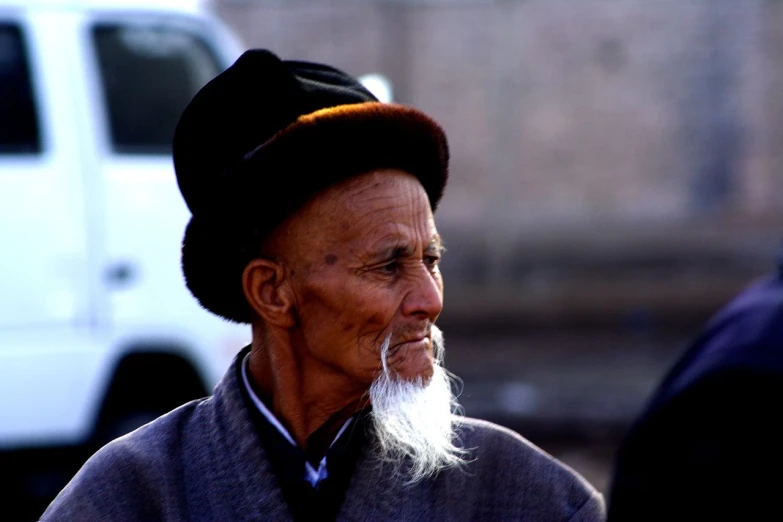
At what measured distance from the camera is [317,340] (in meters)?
2.03

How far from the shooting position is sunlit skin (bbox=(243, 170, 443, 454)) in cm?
200

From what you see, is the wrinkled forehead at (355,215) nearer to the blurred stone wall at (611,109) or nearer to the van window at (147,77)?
the van window at (147,77)

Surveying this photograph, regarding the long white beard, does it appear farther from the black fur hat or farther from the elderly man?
the black fur hat

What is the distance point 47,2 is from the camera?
534cm

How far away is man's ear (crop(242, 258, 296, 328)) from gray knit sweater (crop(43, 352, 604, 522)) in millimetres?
133

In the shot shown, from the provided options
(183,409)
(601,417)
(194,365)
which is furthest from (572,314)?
(183,409)

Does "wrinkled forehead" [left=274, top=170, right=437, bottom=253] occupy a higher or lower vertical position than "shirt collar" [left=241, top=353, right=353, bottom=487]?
higher

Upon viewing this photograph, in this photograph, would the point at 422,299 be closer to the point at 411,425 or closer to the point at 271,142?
the point at 411,425

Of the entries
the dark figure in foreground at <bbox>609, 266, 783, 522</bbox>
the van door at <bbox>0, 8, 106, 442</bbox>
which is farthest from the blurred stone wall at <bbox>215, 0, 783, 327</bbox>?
the dark figure in foreground at <bbox>609, 266, 783, 522</bbox>

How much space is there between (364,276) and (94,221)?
11.7 ft

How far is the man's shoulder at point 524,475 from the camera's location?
203cm

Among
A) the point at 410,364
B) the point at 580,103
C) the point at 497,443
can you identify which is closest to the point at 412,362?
the point at 410,364

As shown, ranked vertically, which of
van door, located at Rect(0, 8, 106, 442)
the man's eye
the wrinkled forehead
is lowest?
van door, located at Rect(0, 8, 106, 442)

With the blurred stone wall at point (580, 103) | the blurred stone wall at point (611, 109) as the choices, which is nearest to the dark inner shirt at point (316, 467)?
the blurred stone wall at point (580, 103)
